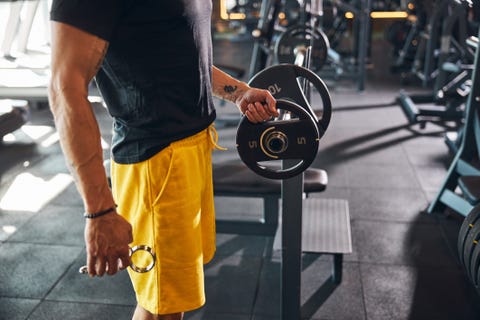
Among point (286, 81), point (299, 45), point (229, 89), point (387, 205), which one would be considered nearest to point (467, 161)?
point (387, 205)

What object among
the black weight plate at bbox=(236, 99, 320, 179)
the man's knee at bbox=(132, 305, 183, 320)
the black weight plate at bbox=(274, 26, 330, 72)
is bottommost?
the man's knee at bbox=(132, 305, 183, 320)

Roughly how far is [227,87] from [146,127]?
1.17 feet

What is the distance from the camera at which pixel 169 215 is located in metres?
1.10

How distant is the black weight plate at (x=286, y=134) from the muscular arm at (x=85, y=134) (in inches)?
14.4

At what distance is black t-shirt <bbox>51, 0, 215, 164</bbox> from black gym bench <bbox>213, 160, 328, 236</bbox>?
2.94 feet

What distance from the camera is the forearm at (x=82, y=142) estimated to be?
0.88m

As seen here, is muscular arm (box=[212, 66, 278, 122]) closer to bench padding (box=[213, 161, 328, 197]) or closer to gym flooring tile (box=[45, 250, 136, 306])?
bench padding (box=[213, 161, 328, 197])

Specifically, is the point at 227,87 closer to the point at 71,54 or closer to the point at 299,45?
the point at 71,54

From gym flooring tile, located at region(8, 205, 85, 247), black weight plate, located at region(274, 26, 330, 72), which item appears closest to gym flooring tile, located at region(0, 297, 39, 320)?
gym flooring tile, located at region(8, 205, 85, 247)

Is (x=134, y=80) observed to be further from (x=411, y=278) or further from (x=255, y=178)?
(x=411, y=278)

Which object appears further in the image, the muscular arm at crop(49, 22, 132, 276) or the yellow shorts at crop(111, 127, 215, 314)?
the yellow shorts at crop(111, 127, 215, 314)

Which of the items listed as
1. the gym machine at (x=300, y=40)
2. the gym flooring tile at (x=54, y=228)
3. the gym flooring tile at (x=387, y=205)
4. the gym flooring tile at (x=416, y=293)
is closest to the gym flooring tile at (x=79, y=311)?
the gym flooring tile at (x=54, y=228)

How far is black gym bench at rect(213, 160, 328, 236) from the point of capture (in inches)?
79.6

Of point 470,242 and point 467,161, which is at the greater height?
point 470,242
